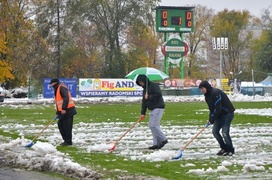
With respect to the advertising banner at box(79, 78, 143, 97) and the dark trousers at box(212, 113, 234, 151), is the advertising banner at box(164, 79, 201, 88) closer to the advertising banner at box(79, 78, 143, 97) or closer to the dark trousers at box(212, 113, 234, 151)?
the advertising banner at box(79, 78, 143, 97)

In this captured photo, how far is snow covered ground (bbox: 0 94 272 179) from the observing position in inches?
432

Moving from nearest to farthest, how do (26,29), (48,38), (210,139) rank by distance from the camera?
(210,139) → (26,29) → (48,38)

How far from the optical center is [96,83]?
54188 mm

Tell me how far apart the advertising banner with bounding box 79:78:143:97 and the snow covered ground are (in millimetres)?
30673

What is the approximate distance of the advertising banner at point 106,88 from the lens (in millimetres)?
53625

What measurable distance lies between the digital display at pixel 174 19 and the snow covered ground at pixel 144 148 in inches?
1474

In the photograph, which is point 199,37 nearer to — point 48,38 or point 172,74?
point 172,74

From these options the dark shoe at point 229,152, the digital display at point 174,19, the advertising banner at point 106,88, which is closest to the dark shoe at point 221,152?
the dark shoe at point 229,152

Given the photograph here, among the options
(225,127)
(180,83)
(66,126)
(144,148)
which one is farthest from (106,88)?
(225,127)

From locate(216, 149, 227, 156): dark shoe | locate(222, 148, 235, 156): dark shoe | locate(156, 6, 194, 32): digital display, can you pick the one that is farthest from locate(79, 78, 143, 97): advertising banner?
locate(222, 148, 235, 156): dark shoe

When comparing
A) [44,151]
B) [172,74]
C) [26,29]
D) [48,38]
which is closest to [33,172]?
[44,151]

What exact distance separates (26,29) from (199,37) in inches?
1426

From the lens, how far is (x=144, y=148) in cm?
1480

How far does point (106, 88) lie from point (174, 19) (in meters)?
11.0
